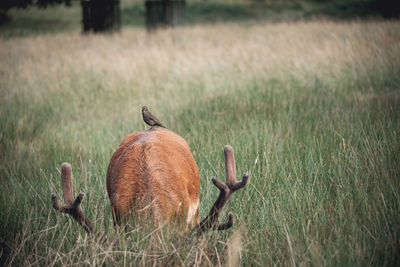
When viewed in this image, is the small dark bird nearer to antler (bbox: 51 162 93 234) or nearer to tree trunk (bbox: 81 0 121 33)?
antler (bbox: 51 162 93 234)

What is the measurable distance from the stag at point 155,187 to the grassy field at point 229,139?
113mm

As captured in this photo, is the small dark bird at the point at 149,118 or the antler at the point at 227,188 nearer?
the antler at the point at 227,188

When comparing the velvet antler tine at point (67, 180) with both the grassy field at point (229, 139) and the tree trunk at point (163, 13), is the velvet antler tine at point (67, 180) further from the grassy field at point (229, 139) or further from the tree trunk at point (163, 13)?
the tree trunk at point (163, 13)

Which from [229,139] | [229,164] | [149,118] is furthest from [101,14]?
[229,164]

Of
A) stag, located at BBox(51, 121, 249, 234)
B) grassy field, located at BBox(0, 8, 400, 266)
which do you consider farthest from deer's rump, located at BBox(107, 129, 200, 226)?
grassy field, located at BBox(0, 8, 400, 266)

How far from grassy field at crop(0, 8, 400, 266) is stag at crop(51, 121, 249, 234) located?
0.11 meters

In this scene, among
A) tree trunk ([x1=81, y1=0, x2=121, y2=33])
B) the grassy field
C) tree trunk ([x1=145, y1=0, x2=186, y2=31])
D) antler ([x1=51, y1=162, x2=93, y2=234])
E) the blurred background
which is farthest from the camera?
tree trunk ([x1=145, y1=0, x2=186, y2=31])

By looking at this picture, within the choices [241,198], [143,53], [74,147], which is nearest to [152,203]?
[241,198]

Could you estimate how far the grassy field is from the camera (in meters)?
1.96

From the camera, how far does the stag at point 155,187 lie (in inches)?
65.0

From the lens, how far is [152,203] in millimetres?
1645

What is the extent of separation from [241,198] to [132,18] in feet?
94.0

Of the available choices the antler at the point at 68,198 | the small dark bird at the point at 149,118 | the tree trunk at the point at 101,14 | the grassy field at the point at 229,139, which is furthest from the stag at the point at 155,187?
the tree trunk at the point at 101,14

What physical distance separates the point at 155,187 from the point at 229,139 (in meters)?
2.03
